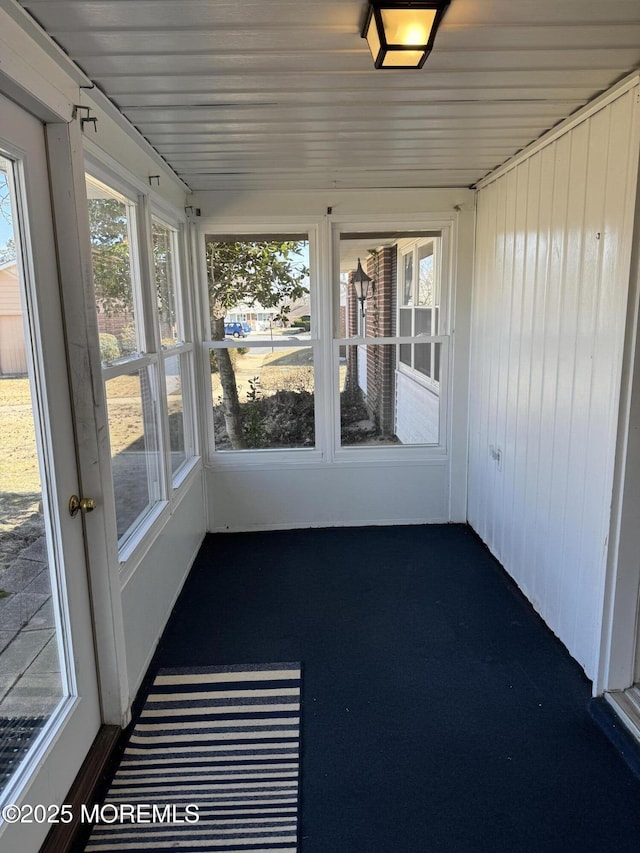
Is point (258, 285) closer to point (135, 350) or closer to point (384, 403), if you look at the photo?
point (384, 403)

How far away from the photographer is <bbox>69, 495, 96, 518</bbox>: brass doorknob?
6.24ft

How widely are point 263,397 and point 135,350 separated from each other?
4.82 ft

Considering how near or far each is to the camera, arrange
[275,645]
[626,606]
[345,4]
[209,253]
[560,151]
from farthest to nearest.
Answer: [209,253] < [275,645] < [560,151] < [626,606] < [345,4]

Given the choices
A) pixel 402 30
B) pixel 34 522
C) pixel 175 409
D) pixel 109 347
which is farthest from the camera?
pixel 175 409

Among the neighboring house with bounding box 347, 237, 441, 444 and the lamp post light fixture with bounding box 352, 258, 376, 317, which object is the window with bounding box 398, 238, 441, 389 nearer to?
the neighboring house with bounding box 347, 237, 441, 444

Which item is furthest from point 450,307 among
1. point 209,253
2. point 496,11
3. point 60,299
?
point 60,299

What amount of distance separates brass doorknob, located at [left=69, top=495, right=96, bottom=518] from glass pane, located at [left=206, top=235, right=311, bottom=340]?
2.21 metres

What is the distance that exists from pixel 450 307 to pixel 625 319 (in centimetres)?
198

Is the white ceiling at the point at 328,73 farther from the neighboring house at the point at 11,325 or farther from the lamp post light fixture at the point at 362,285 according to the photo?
the lamp post light fixture at the point at 362,285

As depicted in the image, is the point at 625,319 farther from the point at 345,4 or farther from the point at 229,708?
the point at 229,708

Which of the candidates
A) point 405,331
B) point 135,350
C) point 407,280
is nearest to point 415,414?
point 405,331

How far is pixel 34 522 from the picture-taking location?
5.48ft

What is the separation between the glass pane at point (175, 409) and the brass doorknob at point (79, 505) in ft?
4.01

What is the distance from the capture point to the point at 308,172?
3336 millimetres
